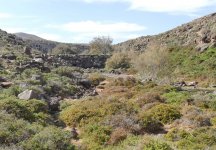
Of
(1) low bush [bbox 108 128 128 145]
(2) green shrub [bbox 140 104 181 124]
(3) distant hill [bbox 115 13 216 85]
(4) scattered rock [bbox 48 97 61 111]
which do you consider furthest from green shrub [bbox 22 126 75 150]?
(3) distant hill [bbox 115 13 216 85]

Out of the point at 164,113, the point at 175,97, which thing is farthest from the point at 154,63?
the point at 164,113

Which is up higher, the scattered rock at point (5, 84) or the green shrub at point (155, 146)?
the scattered rock at point (5, 84)

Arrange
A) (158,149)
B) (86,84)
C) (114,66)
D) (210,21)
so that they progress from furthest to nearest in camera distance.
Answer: (210,21), (114,66), (86,84), (158,149)

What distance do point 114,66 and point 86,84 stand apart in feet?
124

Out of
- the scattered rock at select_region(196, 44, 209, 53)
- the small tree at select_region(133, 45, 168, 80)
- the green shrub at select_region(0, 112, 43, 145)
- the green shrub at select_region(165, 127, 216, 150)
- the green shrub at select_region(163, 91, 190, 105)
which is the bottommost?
the green shrub at select_region(165, 127, 216, 150)

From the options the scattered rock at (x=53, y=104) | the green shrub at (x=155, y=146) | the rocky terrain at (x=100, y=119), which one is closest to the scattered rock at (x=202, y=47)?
the rocky terrain at (x=100, y=119)

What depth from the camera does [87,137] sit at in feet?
59.6

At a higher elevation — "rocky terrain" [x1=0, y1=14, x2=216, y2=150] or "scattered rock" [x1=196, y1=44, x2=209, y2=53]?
"scattered rock" [x1=196, y1=44, x2=209, y2=53]

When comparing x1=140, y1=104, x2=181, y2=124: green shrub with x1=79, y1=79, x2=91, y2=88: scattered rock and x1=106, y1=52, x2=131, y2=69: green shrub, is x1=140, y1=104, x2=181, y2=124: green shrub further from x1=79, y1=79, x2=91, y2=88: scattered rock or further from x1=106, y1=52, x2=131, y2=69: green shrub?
x1=106, y1=52, x2=131, y2=69: green shrub

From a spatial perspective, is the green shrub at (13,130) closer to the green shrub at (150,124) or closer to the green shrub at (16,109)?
the green shrub at (16,109)

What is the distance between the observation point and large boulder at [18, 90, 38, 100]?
2346cm

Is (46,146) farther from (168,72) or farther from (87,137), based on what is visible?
(168,72)

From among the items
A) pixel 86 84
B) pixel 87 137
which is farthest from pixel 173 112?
pixel 86 84

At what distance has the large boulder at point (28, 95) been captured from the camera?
924 inches
